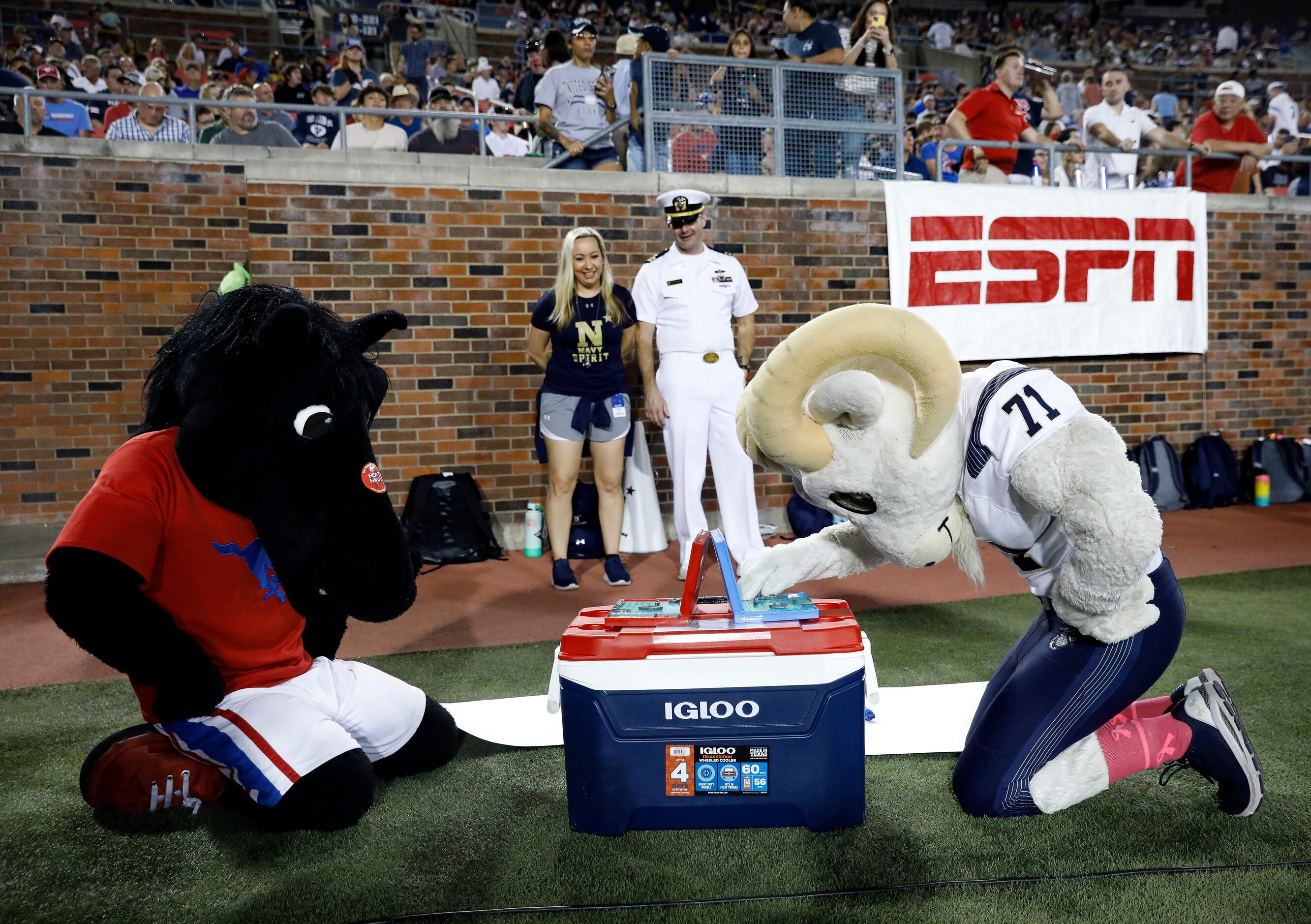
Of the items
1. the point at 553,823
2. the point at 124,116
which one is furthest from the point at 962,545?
the point at 124,116

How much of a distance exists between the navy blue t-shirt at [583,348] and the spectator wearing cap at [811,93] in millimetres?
2184

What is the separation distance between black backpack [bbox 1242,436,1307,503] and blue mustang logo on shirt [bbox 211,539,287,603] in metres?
7.59

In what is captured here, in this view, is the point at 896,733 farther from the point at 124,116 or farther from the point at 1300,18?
the point at 1300,18

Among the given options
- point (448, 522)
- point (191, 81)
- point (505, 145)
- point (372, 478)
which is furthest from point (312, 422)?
A: point (191, 81)

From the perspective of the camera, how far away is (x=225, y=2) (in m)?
14.8

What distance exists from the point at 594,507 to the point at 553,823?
11.7ft

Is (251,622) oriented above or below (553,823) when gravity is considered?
above

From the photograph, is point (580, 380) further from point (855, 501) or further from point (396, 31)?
point (396, 31)

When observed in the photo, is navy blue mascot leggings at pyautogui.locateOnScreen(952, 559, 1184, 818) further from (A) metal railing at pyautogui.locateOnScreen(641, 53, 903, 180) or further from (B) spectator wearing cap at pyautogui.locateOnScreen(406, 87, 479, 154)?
(B) spectator wearing cap at pyautogui.locateOnScreen(406, 87, 479, 154)

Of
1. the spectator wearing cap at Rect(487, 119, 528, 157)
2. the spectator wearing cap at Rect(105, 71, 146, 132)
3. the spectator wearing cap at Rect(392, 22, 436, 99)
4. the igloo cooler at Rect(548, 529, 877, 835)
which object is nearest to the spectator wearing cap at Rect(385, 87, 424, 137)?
the spectator wearing cap at Rect(487, 119, 528, 157)

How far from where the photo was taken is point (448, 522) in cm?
582

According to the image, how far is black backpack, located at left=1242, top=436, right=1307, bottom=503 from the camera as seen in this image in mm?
7535

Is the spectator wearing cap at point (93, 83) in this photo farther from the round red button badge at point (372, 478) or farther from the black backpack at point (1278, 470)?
the black backpack at point (1278, 470)

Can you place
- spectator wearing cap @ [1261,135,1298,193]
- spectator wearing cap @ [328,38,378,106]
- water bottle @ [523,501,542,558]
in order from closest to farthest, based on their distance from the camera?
1. water bottle @ [523,501,542,558]
2. spectator wearing cap @ [328,38,378,106]
3. spectator wearing cap @ [1261,135,1298,193]
